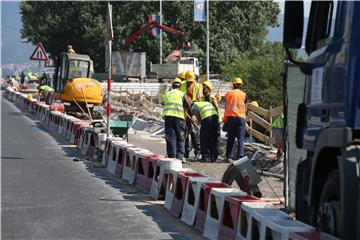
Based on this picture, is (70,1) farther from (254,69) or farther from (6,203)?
(6,203)

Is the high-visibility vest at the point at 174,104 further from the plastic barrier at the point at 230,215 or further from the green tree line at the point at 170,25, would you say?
the green tree line at the point at 170,25

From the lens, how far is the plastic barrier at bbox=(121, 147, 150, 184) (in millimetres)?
13547

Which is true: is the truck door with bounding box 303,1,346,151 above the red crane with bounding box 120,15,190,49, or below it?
below

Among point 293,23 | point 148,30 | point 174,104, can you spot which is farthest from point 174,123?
point 148,30

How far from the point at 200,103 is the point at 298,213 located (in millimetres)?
10000

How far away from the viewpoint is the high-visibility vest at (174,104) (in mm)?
15805

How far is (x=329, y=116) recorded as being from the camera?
595 cm

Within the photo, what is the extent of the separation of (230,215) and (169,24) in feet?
211

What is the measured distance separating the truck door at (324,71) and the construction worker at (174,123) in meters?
9.04

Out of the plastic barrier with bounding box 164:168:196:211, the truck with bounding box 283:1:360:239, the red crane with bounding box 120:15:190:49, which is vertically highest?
the red crane with bounding box 120:15:190:49

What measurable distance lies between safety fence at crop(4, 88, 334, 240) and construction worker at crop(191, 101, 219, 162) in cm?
198

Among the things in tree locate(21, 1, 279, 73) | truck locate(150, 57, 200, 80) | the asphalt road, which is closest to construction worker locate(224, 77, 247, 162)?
the asphalt road

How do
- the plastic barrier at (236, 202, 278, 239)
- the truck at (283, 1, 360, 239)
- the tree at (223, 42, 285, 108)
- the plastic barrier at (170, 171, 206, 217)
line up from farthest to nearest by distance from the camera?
the tree at (223, 42, 285, 108), the plastic barrier at (170, 171, 206, 217), the plastic barrier at (236, 202, 278, 239), the truck at (283, 1, 360, 239)

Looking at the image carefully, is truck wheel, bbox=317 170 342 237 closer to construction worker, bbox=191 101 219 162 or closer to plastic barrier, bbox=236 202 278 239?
plastic barrier, bbox=236 202 278 239
